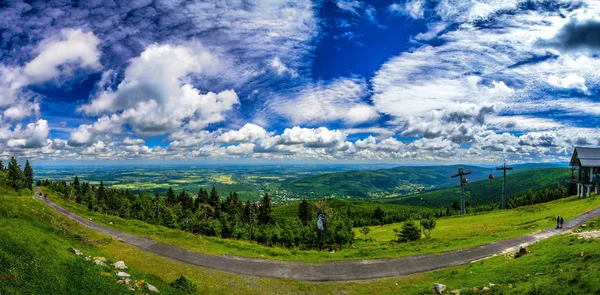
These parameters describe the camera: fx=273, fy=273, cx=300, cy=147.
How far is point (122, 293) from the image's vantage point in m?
17.3

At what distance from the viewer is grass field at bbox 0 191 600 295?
595 inches

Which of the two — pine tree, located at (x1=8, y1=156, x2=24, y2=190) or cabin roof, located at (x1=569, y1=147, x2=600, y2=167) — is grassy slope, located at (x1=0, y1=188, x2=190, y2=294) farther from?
cabin roof, located at (x1=569, y1=147, x2=600, y2=167)

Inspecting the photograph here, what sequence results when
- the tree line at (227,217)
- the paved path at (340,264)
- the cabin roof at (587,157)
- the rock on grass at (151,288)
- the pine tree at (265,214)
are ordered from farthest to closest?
the pine tree at (265,214)
the cabin roof at (587,157)
the tree line at (227,217)
the paved path at (340,264)
the rock on grass at (151,288)

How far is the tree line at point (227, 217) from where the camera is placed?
44594mm

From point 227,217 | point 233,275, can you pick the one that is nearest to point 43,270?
point 233,275

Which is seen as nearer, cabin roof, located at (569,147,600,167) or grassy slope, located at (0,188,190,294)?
grassy slope, located at (0,188,190,294)

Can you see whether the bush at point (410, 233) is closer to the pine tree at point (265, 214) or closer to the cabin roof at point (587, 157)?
the pine tree at point (265, 214)

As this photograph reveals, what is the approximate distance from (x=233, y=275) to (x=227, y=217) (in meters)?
49.9

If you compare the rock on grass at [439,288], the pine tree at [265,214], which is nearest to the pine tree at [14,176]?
the pine tree at [265,214]

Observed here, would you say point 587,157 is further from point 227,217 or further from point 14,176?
point 14,176

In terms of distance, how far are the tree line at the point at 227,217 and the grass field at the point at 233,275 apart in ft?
61.8

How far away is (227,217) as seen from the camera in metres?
74.7

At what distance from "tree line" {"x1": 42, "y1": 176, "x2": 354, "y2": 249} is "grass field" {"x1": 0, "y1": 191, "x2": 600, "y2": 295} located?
742 inches

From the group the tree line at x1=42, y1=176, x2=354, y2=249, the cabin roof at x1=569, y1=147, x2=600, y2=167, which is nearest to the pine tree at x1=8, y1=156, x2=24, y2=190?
the tree line at x1=42, y1=176, x2=354, y2=249
